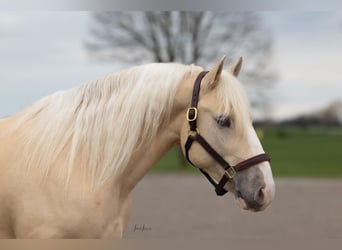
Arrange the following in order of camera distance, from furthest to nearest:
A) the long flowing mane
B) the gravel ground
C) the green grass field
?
the green grass field, the gravel ground, the long flowing mane

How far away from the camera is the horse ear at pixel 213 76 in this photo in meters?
2.74

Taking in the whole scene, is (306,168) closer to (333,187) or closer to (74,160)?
(333,187)

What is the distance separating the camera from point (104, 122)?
2910 mm

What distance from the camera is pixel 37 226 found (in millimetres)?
2752

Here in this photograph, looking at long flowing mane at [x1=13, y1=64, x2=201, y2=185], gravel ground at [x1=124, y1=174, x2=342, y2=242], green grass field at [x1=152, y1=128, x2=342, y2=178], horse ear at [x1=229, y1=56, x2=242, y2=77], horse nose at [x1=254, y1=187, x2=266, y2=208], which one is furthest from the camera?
green grass field at [x1=152, y1=128, x2=342, y2=178]

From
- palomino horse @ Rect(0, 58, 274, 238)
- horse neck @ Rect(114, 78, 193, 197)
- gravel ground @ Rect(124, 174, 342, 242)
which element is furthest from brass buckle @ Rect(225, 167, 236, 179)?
gravel ground @ Rect(124, 174, 342, 242)

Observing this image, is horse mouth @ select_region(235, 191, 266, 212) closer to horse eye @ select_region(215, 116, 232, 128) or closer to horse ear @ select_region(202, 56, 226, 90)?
horse eye @ select_region(215, 116, 232, 128)

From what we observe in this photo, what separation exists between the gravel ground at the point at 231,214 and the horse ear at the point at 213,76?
1.87m

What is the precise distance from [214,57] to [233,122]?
6.71 metres

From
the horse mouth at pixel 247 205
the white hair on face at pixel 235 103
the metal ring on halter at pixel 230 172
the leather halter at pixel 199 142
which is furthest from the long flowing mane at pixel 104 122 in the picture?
the horse mouth at pixel 247 205

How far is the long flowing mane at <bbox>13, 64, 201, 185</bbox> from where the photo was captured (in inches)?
113

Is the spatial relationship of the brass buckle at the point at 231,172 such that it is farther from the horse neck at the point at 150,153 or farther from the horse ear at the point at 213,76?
the horse ear at the point at 213,76

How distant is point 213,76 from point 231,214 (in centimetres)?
656

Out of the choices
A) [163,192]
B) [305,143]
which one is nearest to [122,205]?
[163,192]
